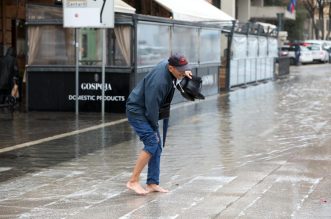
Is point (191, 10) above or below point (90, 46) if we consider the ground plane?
above

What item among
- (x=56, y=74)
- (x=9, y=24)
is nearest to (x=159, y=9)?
(x=9, y=24)

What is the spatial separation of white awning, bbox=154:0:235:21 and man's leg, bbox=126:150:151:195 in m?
12.8

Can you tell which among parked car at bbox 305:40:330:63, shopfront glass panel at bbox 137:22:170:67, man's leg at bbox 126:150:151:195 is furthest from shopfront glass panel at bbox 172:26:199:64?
parked car at bbox 305:40:330:63

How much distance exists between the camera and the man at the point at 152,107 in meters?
7.07

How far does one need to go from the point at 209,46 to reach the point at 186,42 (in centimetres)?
212

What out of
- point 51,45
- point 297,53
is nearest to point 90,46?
point 51,45

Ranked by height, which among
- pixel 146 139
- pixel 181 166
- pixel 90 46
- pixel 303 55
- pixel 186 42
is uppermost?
pixel 186 42

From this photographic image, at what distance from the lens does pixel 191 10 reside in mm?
21984

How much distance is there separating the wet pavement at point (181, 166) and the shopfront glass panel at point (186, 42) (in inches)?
108

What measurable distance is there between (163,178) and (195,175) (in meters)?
0.44

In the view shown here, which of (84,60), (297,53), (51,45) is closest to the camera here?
(84,60)

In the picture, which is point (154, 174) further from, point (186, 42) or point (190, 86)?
point (186, 42)

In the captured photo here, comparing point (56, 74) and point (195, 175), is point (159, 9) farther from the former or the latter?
point (195, 175)

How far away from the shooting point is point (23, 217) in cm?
642
